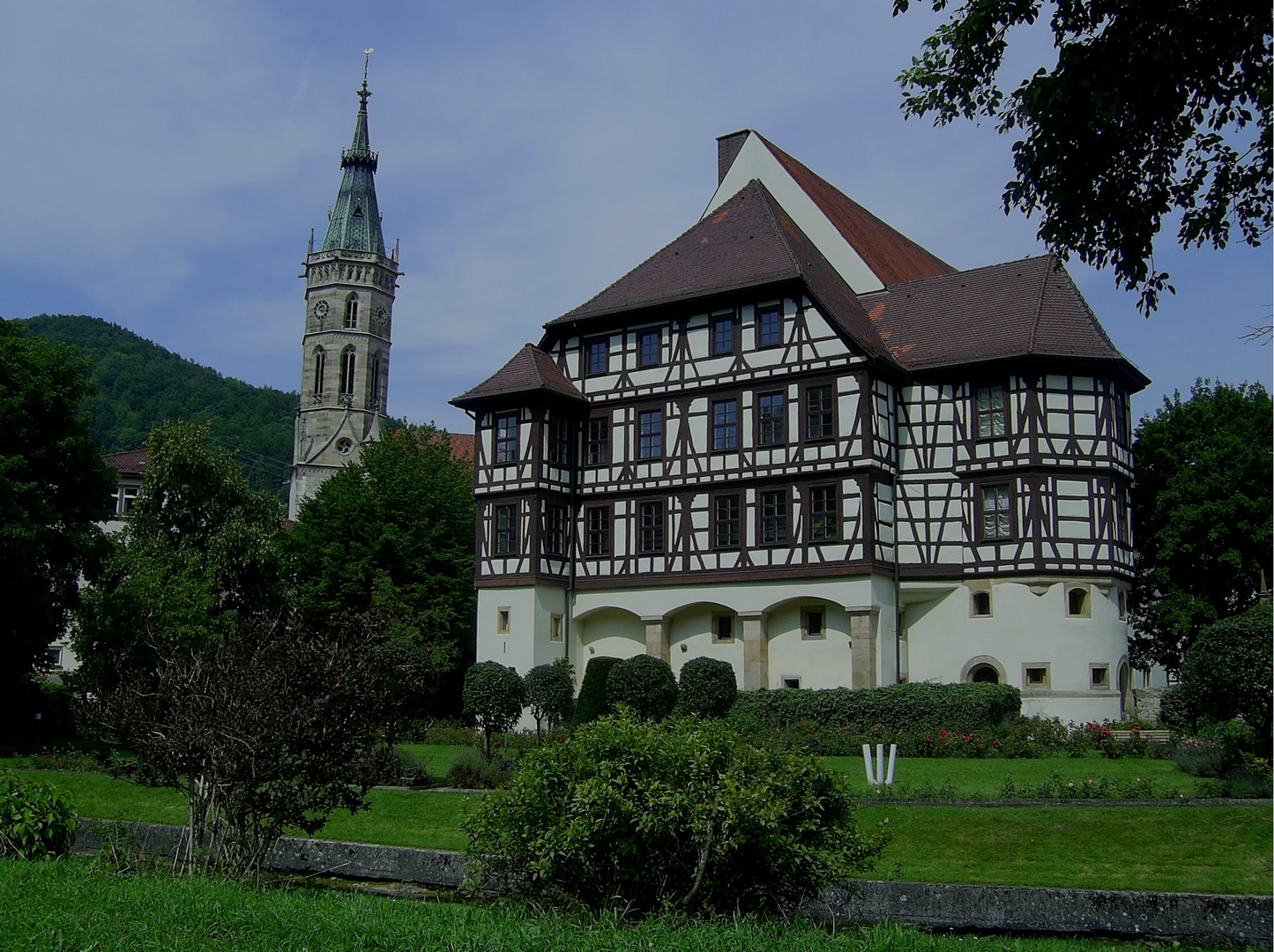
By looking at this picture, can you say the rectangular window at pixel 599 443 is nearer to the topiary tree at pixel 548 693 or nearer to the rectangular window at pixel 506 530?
the rectangular window at pixel 506 530

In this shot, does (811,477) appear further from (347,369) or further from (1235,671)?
(347,369)

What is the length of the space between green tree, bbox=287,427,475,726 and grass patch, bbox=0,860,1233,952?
31.2 m

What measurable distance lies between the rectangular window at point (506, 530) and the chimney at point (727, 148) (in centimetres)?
1371

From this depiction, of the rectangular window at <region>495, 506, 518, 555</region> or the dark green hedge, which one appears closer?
the dark green hedge

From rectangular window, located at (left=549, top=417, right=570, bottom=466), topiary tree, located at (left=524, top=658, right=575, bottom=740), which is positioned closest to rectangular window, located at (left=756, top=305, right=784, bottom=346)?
rectangular window, located at (left=549, top=417, right=570, bottom=466)

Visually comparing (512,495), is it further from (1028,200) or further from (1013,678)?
(1028,200)

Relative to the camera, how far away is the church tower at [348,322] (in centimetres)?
9638

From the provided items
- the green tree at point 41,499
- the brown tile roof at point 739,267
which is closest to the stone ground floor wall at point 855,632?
the brown tile roof at point 739,267

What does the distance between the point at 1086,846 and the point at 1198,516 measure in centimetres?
2440

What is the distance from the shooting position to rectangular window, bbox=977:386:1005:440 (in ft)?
109

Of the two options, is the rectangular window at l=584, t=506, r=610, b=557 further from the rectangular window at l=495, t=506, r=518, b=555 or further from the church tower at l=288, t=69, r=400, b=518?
the church tower at l=288, t=69, r=400, b=518

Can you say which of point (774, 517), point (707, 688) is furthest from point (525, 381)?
point (707, 688)

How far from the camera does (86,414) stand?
111ft

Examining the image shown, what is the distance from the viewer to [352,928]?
333 inches
